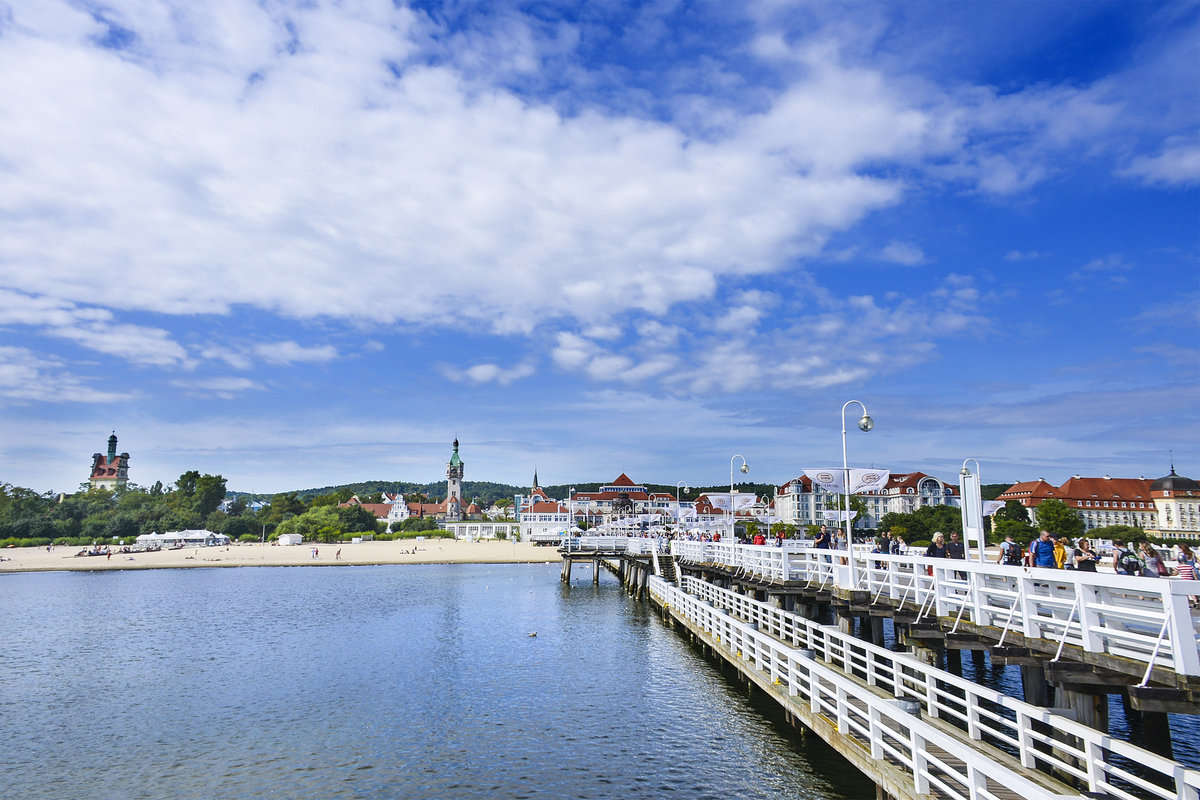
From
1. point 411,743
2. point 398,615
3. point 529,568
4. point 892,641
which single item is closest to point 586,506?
point 529,568

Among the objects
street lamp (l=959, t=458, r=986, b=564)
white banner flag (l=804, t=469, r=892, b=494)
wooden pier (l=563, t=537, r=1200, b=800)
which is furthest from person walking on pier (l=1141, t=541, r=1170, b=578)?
white banner flag (l=804, t=469, r=892, b=494)

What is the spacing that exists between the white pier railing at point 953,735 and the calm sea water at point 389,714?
153 cm

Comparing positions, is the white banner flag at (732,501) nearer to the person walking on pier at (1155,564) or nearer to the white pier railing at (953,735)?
the white pier railing at (953,735)

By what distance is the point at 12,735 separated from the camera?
59.1ft

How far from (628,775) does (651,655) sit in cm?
1274

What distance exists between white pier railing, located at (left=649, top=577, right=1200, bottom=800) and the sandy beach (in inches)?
2932

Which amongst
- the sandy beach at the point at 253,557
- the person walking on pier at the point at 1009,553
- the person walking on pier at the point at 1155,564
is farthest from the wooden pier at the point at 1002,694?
the sandy beach at the point at 253,557

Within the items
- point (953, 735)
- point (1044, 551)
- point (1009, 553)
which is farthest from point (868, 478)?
point (953, 735)

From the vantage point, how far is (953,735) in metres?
10.1

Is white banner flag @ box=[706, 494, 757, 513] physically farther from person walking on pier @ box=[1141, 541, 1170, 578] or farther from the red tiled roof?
the red tiled roof

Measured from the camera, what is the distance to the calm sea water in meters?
13.8

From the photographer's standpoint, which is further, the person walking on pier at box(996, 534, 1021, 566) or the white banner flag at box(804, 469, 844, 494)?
the white banner flag at box(804, 469, 844, 494)

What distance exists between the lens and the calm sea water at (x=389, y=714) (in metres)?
13.8

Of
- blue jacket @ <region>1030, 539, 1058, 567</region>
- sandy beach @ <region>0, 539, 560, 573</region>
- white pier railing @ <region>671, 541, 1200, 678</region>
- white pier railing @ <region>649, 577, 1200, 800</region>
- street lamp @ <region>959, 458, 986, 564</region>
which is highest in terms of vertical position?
street lamp @ <region>959, 458, 986, 564</region>
